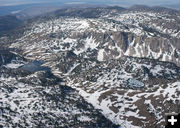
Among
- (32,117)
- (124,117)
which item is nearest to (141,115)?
(124,117)

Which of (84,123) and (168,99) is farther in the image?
(168,99)

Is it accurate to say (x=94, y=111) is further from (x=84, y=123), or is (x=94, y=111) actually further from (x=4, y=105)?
(x=4, y=105)

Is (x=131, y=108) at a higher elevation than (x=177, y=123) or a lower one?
lower

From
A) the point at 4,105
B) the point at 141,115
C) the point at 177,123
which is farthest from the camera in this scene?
the point at 4,105

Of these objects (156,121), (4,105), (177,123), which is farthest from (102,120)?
(177,123)

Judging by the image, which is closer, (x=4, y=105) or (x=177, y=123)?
(x=177, y=123)

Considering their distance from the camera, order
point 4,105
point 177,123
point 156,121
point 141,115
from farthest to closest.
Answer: point 4,105 → point 141,115 → point 156,121 → point 177,123

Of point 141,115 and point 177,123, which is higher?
point 177,123

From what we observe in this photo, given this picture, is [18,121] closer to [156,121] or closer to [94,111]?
[94,111]

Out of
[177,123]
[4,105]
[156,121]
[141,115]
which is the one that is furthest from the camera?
[4,105]
